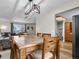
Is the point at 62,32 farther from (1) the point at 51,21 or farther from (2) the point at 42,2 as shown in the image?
(2) the point at 42,2

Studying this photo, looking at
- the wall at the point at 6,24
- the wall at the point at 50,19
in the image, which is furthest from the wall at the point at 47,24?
the wall at the point at 6,24

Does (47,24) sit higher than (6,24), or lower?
lower

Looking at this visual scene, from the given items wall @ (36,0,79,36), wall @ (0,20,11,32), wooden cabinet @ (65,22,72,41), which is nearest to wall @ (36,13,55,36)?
wall @ (36,0,79,36)

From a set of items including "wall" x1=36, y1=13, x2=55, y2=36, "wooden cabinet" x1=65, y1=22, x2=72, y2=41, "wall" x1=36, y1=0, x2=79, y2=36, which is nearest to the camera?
"wall" x1=36, y1=0, x2=79, y2=36

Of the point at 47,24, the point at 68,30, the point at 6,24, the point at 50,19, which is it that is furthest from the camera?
the point at 68,30

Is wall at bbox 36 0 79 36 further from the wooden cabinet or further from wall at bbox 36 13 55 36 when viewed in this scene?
the wooden cabinet

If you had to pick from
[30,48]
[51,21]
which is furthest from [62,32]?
[30,48]

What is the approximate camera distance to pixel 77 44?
1.95 meters

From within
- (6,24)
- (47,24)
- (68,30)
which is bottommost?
(68,30)

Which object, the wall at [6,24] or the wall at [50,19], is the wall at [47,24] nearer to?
the wall at [50,19]

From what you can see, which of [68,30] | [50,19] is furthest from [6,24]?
[68,30]

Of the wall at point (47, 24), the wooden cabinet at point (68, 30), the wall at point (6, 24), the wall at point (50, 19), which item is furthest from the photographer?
the wooden cabinet at point (68, 30)

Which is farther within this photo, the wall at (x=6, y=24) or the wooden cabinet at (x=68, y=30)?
the wooden cabinet at (x=68, y=30)

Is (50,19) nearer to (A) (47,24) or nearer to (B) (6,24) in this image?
(A) (47,24)
